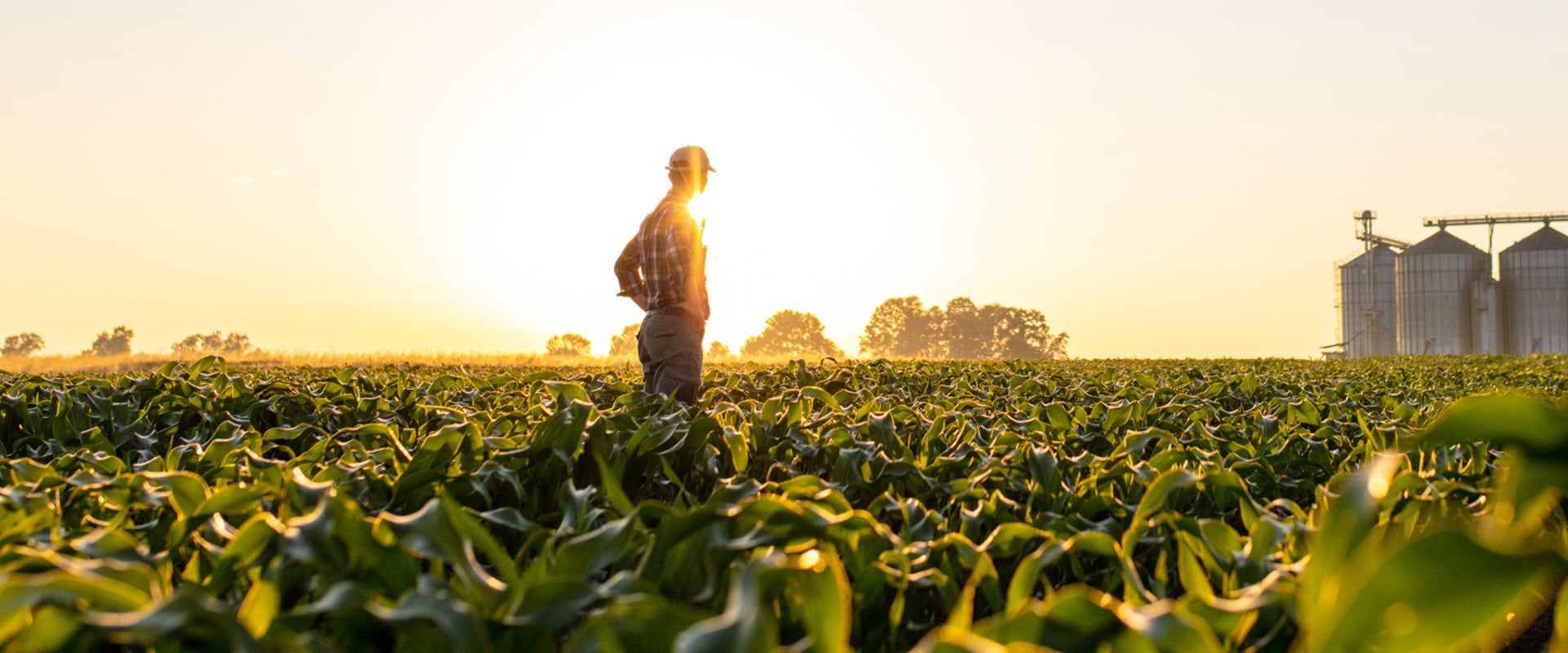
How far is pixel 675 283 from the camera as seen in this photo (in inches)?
260

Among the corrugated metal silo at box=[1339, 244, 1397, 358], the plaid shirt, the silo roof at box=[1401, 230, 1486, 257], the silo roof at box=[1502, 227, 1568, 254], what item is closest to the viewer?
the plaid shirt

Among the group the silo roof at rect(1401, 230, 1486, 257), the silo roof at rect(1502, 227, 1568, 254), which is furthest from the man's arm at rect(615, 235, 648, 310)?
the silo roof at rect(1502, 227, 1568, 254)

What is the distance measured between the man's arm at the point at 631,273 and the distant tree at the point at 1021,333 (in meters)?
100

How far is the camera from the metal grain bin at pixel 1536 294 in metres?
48.0

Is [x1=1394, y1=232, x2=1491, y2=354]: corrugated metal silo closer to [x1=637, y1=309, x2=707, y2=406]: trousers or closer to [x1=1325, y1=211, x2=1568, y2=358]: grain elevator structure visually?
[x1=1325, y1=211, x2=1568, y2=358]: grain elevator structure

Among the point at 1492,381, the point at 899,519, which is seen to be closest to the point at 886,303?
the point at 1492,381

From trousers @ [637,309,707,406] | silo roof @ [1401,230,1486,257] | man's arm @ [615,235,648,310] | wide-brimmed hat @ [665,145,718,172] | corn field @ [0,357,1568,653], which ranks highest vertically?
silo roof @ [1401,230,1486,257]

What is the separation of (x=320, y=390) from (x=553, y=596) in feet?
13.7

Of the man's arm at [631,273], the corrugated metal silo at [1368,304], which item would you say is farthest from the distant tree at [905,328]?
the man's arm at [631,273]

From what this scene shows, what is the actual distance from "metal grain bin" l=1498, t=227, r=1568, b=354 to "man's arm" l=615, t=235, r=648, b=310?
5597 cm

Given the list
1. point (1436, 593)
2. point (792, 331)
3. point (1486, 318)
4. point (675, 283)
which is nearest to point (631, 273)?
point (675, 283)

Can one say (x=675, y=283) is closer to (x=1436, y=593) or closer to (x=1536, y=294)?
(x=1436, y=593)

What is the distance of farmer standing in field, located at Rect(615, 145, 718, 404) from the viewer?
21.5 ft

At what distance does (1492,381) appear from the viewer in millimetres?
8984
